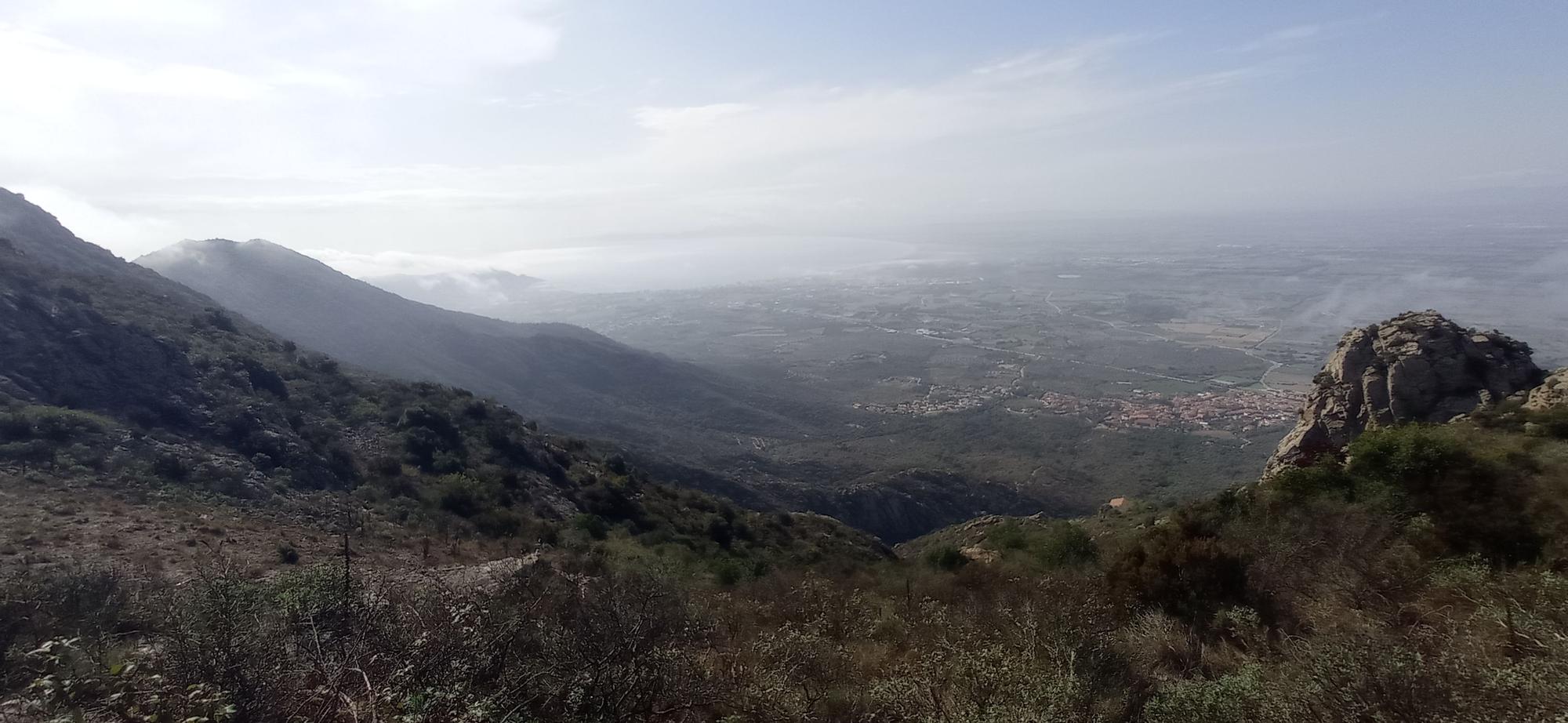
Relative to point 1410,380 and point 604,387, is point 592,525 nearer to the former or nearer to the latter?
point 1410,380

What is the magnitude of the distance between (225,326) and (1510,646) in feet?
157

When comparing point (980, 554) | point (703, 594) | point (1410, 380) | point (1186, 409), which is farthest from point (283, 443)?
point (1186, 409)

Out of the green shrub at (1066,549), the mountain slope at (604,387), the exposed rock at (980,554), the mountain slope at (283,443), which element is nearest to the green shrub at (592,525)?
the mountain slope at (283,443)

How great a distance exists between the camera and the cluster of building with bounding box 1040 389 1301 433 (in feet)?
187

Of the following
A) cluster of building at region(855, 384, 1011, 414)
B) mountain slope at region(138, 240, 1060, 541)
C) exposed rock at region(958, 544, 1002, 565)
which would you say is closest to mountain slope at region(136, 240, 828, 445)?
mountain slope at region(138, 240, 1060, 541)

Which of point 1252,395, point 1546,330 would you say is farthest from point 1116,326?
point 1546,330

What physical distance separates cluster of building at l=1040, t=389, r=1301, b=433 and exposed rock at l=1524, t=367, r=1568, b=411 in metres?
43.7

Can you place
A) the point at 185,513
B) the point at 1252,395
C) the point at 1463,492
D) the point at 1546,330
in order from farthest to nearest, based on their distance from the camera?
the point at 1252,395 < the point at 1546,330 < the point at 185,513 < the point at 1463,492

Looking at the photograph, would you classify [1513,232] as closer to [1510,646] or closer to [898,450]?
[898,450]

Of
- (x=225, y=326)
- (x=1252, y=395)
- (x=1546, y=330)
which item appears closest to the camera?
(x=225, y=326)

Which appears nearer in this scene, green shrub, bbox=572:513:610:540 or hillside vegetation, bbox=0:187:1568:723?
hillside vegetation, bbox=0:187:1568:723

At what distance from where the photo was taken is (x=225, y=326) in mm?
35594

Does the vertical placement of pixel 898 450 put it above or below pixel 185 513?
below

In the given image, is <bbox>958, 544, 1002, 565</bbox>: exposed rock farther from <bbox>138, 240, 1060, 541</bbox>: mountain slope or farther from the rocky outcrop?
<bbox>138, 240, 1060, 541</bbox>: mountain slope
